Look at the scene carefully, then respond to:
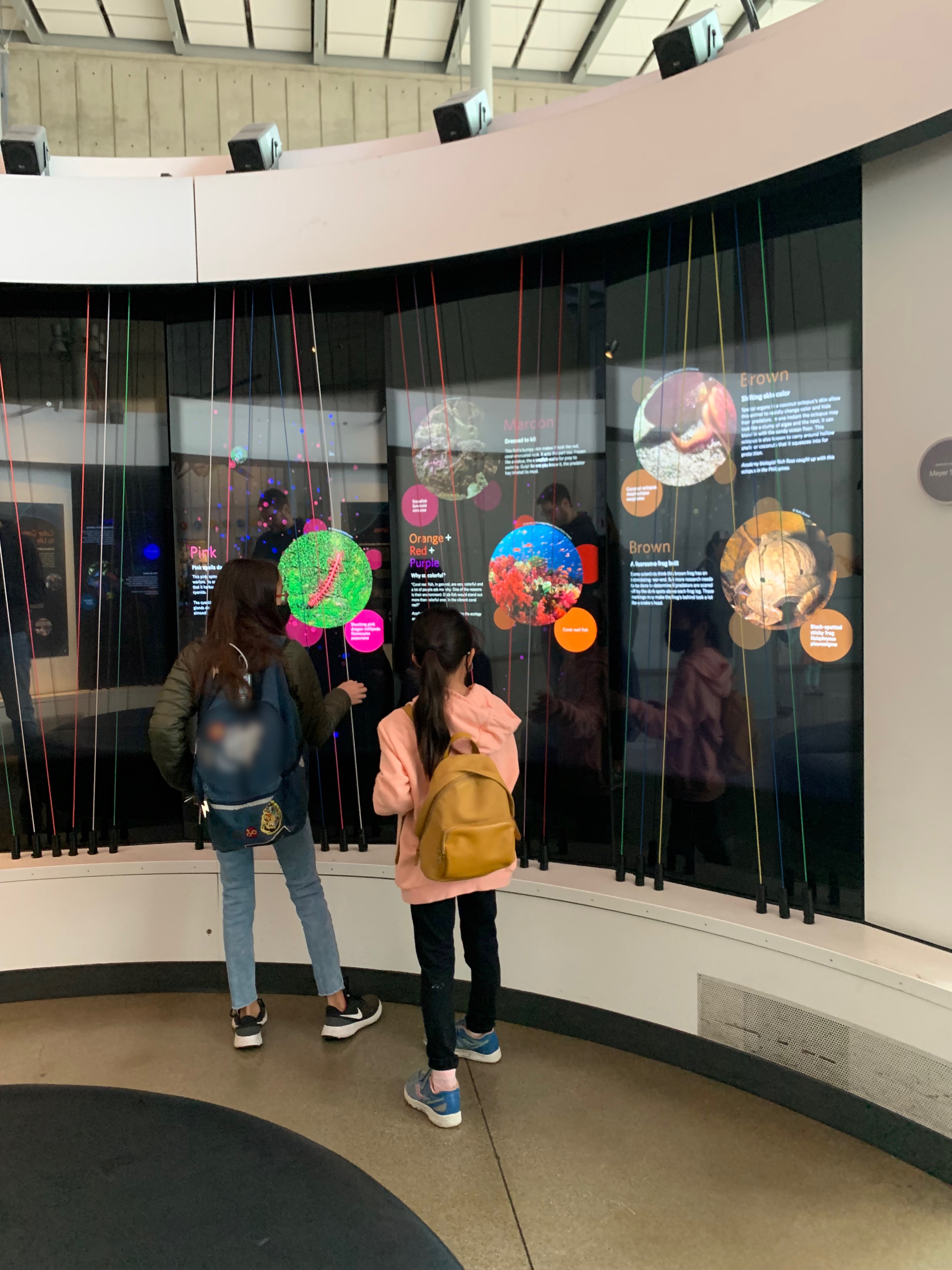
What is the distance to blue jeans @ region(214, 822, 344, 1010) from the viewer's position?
2.53m

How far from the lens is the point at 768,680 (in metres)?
2.48

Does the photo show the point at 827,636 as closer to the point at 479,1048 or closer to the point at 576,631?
the point at 576,631

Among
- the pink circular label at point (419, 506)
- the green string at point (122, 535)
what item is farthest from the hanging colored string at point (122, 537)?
the pink circular label at point (419, 506)

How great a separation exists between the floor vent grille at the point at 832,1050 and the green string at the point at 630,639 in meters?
0.52

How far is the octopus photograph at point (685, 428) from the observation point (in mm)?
2508

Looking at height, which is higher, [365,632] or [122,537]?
[122,537]

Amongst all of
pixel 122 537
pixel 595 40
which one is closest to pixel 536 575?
pixel 122 537

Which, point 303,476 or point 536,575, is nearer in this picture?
point 536,575

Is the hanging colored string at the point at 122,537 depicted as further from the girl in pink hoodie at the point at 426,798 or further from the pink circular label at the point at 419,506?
the girl in pink hoodie at the point at 426,798

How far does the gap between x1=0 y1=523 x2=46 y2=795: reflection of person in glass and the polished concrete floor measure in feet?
3.58

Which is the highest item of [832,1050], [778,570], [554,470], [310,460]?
[310,460]

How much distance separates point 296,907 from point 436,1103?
2.48ft

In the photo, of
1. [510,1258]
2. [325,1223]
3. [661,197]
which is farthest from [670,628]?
[325,1223]

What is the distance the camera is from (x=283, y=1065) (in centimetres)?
247
